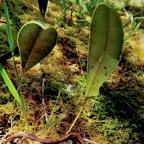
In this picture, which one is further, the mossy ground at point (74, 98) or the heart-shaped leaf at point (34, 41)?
the mossy ground at point (74, 98)

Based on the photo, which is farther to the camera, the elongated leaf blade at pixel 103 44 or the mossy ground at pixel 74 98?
the mossy ground at pixel 74 98

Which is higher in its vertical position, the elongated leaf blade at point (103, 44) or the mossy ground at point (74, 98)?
the elongated leaf blade at point (103, 44)

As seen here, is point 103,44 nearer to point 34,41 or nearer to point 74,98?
point 34,41

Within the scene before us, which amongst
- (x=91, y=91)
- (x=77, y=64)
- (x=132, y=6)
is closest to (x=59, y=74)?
(x=77, y=64)

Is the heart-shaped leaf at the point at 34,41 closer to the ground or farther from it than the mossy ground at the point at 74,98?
farther from it

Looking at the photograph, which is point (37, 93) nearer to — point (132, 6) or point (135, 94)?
point (135, 94)
